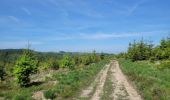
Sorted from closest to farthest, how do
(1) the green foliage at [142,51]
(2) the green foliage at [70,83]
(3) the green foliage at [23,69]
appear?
(2) the green foliage at [70,83] → (3) the green foliage at [23,69] → (1) the green foliage at [142,51]

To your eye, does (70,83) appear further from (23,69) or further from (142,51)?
(142,51)

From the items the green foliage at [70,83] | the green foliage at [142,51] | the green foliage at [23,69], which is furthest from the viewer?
the green foliage at [142,51]

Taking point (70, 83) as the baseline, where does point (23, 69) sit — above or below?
above

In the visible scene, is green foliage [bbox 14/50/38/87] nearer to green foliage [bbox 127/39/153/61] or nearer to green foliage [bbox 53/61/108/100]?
green foliage [bbox 53/61/108/100]

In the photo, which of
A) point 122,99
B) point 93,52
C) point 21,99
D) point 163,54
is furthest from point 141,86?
point 93,52

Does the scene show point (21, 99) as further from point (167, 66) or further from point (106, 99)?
point (167, 66)

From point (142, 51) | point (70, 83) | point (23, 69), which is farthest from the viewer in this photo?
point (142, 51)

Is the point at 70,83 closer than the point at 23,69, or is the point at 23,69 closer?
the point at 70,83

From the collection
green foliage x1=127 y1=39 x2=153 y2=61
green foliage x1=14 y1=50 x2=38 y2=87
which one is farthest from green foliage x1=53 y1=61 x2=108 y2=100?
green foliage x1=127 y1=39 x2=153 y2=61

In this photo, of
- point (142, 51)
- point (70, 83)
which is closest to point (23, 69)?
point (70, 83)

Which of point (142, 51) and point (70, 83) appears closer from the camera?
point (70, 83)

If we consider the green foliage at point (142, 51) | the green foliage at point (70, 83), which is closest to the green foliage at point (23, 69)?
the green foliage at point (70, 83)

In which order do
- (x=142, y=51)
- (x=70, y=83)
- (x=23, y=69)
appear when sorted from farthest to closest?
1. (x=142, y=51)
2. (x=23, y=69)
3. (x=70, y=83)

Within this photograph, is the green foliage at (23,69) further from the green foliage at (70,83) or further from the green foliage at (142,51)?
the green foliage at (142,51)
